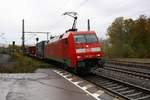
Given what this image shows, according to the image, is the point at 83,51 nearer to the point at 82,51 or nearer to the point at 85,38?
the point at 82,51

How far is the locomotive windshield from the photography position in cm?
2277

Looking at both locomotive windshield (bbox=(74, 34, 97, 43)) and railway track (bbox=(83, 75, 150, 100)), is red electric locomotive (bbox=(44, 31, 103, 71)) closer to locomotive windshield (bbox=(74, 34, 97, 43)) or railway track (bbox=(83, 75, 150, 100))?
locomotive windshield (bbox=(74, 34, 97, 43))

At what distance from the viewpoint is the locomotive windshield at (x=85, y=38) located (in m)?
22.8

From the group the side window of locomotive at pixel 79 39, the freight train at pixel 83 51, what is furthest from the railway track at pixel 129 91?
the side window of locomotive at pixel 79 39

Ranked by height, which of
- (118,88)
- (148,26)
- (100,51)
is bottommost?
(118,88)

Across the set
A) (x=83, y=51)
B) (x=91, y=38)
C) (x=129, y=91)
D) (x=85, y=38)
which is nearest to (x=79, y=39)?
(x=85, y=38)

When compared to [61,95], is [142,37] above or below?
above

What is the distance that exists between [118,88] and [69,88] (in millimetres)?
2254

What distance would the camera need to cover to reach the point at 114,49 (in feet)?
237

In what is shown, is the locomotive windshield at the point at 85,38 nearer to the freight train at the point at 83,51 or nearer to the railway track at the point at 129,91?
the freight train at the point at 83,51

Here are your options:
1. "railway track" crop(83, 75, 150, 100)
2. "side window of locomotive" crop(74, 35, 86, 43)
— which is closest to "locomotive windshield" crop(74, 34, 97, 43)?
"side window of locomotive" crop(74, 35, 86, 43)

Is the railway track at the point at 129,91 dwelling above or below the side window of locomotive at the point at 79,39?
below

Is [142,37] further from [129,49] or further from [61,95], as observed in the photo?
[61,95]

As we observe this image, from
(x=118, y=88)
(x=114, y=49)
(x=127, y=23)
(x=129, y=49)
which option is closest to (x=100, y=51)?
(x=118, y=88)
